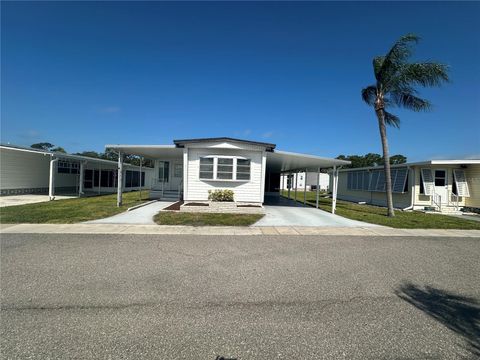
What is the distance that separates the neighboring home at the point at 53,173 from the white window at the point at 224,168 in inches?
138

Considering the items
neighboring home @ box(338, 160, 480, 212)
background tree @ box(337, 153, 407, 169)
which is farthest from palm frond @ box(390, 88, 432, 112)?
background tree @ box(337, 153, 407, 169)

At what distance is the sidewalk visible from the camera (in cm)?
768

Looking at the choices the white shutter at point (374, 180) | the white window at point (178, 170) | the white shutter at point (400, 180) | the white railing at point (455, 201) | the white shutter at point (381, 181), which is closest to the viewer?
the white railing at point (455, 201)

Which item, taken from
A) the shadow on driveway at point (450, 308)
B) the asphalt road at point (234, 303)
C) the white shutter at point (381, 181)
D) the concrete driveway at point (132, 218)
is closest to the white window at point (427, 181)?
the white shutter at point (381, 181)

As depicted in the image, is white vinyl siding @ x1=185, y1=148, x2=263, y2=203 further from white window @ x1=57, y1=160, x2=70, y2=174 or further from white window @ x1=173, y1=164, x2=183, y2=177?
white window @ x1=57, y1=160, x2=70, y2=174

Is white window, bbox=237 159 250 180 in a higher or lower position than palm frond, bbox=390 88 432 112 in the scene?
lower

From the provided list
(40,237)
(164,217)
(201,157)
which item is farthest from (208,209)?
(40,237)

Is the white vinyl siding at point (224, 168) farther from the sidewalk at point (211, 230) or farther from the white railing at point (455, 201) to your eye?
the white railing at point (455, 201)

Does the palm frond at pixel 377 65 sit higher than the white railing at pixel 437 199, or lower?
higher

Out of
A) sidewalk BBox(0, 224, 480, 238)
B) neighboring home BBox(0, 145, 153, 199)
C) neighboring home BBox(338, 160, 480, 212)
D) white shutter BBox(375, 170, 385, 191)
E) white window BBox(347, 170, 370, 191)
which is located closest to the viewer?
sidewalk BBox(0, 224, 480, 238)

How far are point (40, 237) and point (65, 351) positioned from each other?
18.8 ft

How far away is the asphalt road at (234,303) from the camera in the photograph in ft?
8.39

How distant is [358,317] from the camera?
10.5 ft

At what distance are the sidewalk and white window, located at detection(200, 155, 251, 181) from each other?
15.4 feet
